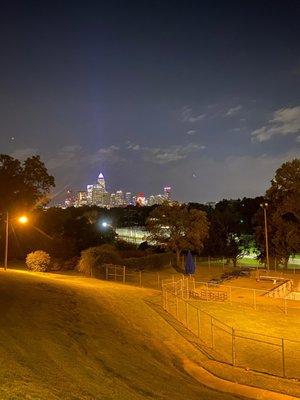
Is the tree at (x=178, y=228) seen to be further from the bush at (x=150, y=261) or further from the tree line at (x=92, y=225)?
the bush at (x=150, y=261)

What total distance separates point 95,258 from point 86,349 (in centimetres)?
2775

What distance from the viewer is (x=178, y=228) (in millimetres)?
56406

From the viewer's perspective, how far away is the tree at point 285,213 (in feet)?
182

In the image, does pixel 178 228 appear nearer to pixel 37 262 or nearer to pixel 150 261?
pixel 150 261

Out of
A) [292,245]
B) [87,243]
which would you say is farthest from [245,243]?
[87,243]

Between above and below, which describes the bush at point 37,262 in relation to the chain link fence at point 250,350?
above

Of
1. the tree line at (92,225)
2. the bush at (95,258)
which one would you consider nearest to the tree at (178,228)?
the tree line at (92,225)

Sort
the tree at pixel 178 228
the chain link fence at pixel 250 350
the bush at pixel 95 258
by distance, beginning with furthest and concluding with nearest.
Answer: the tree at pixel 178 228
the bush at pixel 95 258
the chain link fence at pixel 250 350

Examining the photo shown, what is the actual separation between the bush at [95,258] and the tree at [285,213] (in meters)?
22.8

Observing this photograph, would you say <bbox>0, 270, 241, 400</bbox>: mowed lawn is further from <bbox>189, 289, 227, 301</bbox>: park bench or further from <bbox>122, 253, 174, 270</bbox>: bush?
<bbox>122, 253, 174, 270</bbox>: bush

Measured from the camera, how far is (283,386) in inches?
586

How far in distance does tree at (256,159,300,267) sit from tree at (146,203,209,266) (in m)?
9.17

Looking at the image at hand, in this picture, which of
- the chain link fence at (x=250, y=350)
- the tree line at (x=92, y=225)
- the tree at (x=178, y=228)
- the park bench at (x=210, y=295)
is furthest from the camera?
the tree at (x=178, y=228)

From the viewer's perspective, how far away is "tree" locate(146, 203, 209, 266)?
181 feet
